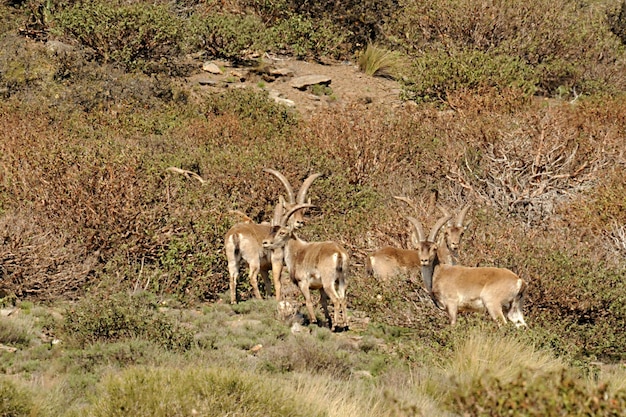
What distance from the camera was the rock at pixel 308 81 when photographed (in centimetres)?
2602

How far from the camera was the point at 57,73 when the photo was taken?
2350 cm

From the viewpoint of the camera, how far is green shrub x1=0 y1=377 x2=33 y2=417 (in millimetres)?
7125

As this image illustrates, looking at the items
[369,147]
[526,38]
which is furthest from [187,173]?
[526,38]

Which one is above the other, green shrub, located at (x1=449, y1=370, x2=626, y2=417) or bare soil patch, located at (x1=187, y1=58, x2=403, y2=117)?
green shrub, located at (x1=449, y1=370, x2=626, y2=417)

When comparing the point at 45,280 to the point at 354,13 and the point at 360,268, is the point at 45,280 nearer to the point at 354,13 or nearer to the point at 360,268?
the point at 360,268

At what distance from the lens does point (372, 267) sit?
12867mm

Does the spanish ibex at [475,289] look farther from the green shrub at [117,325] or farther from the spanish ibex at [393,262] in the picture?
the green shrub at [117,325]

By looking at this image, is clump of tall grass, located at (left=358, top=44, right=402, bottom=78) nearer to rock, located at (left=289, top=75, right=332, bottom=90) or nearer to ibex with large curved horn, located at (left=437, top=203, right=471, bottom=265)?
rock, located at (left=289, top=75, right=332, bottom=90)

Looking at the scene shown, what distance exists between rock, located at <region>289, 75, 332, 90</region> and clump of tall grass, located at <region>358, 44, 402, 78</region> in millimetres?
2124

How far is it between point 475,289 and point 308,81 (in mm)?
16419

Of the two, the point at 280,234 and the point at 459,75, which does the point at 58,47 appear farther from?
the point at 280,234

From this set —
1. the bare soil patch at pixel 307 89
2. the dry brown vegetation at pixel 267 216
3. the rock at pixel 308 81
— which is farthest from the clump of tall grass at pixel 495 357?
the rock at pixel 308 81

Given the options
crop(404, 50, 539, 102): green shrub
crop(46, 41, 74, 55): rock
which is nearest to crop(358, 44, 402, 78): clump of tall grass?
crop(404, 50, 539, 102): green shrub

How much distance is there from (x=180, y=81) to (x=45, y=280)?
45.5ft
